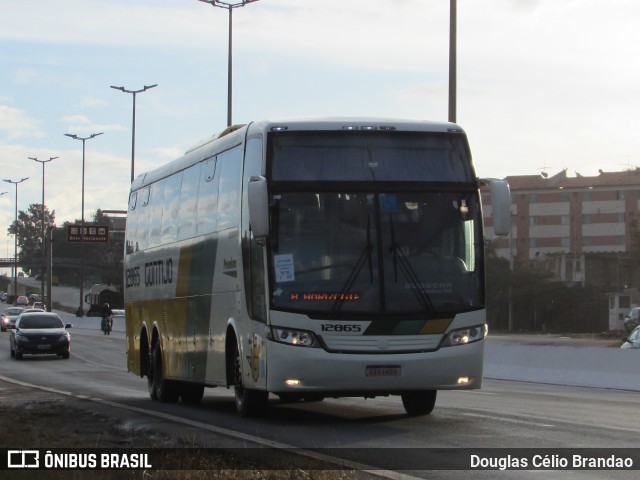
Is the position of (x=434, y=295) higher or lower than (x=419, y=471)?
higher

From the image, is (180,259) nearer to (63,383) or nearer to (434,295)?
(434,295)

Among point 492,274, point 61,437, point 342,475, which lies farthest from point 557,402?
point 492,274

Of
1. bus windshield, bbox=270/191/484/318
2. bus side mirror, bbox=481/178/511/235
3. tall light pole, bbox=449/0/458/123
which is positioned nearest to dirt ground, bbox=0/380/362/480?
bus windshield, bbox=270/191/484/318

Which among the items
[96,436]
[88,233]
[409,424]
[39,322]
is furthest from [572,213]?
[96,436]

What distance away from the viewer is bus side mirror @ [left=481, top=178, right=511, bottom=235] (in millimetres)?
14500

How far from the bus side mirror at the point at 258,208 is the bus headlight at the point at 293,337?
111 cm

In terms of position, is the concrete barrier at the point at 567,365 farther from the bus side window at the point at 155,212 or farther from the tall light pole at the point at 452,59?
the bus side window at the point at 155,212

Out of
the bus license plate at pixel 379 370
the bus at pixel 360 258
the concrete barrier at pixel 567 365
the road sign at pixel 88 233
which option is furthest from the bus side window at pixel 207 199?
the road sign at pixel 88 233

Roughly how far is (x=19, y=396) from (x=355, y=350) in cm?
1049

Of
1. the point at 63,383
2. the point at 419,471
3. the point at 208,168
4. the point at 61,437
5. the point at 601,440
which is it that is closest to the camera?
the point at 419,471

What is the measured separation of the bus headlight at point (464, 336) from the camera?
47.9 ft

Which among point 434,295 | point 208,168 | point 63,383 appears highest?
point 208,168

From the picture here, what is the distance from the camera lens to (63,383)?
2853 centimetres

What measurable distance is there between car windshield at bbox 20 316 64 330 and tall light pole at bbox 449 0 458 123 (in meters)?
20.7
